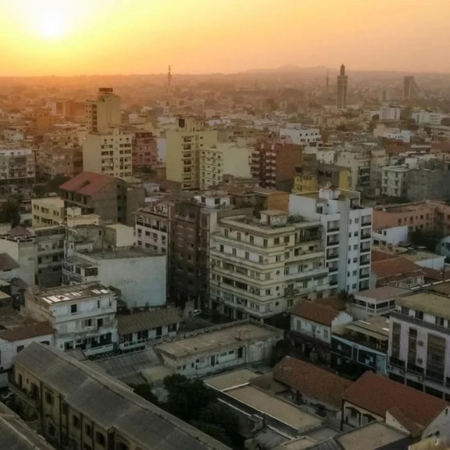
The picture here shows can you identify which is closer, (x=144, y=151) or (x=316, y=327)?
(x=316, y=327)

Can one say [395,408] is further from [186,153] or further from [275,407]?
[186,153]

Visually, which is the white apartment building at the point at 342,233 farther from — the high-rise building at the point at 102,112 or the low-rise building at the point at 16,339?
the high-rise building at the point at 102,112

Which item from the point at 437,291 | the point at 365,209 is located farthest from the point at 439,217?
the point at 437,291

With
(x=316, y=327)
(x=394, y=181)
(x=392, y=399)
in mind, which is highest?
(x=394, y=181)

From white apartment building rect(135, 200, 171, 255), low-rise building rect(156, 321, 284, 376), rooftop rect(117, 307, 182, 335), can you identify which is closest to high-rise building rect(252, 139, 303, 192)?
white apartment building rect(135, 200, 171, 255)

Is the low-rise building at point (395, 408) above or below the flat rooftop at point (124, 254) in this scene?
below

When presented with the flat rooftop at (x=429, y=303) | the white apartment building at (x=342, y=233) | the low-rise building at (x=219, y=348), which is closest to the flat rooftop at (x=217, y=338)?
the low-rise building at (x=219, y=348)

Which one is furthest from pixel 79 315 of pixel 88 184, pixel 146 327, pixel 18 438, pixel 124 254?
pixel 88 184
